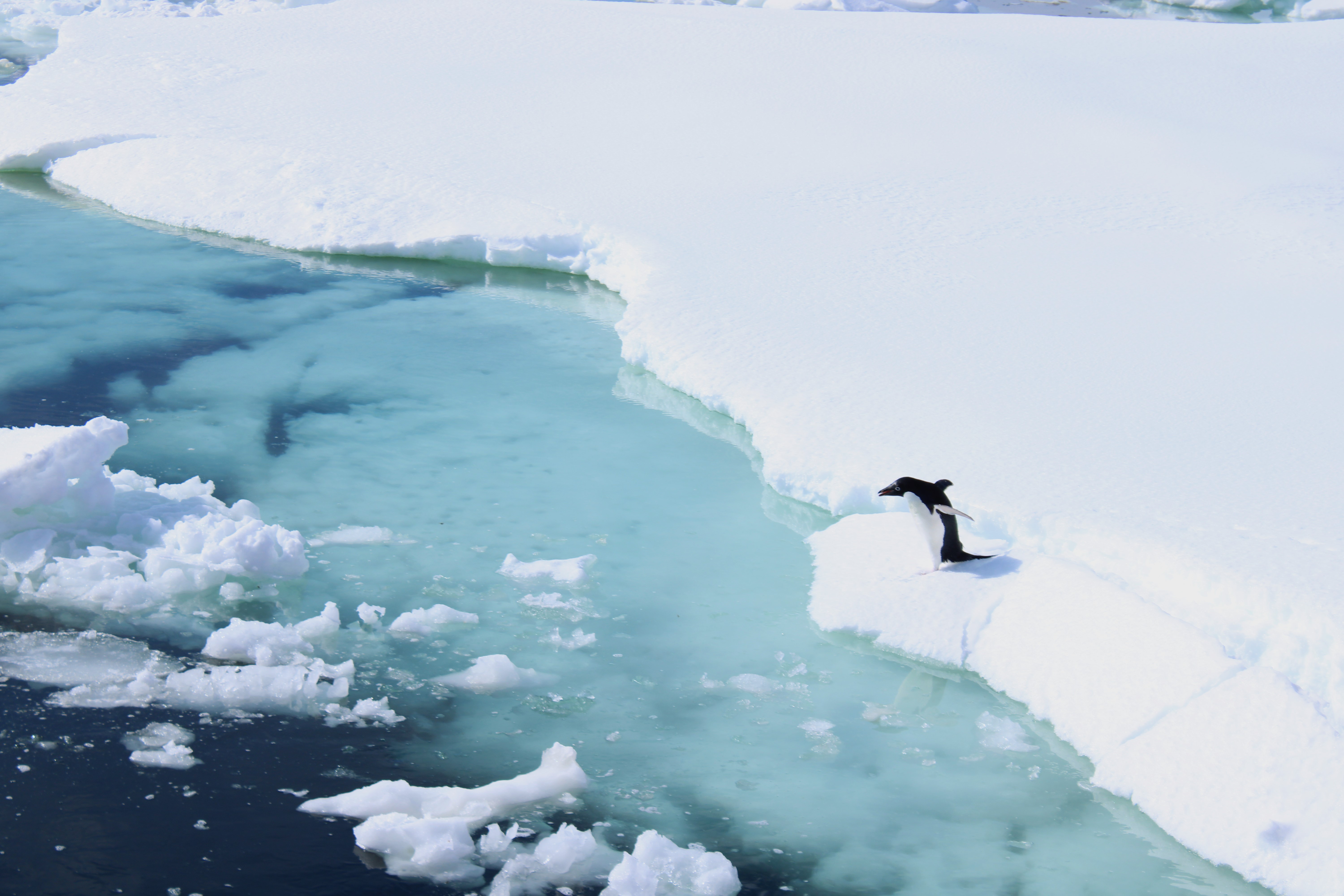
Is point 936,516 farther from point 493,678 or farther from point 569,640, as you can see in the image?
point 493,678

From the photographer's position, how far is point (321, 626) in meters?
3.91

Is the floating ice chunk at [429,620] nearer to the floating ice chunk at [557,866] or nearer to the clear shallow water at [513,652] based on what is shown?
the clear shallow water at [513,652]

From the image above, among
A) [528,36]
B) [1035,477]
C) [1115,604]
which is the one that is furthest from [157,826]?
[528,36]

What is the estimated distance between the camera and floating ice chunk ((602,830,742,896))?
2.91m

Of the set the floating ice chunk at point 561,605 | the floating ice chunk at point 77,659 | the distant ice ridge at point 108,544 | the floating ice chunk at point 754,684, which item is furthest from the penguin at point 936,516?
the floating ice chunk at point 77,659

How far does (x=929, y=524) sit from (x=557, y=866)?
1.80 m

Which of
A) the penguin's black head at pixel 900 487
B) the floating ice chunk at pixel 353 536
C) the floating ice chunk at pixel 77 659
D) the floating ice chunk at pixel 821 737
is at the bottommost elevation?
the floating ice chunk at pixel 77 659

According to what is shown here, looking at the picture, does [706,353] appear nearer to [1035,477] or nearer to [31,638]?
[1035,477]

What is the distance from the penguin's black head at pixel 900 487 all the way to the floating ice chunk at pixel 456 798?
1.53 m

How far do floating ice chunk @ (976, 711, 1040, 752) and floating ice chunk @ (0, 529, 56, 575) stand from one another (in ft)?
10.3

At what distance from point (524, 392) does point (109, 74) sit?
20.7 ft

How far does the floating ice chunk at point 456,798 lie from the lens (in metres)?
3.11

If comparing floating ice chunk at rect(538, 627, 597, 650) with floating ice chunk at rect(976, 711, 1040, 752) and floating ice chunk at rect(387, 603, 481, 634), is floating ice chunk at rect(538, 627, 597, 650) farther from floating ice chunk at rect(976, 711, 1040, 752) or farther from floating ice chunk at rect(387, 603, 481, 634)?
floating ice chunk at rect(976, 711, 1040, 752)

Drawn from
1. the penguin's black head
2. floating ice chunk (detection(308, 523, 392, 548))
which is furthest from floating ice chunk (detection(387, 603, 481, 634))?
the penguin's black head
